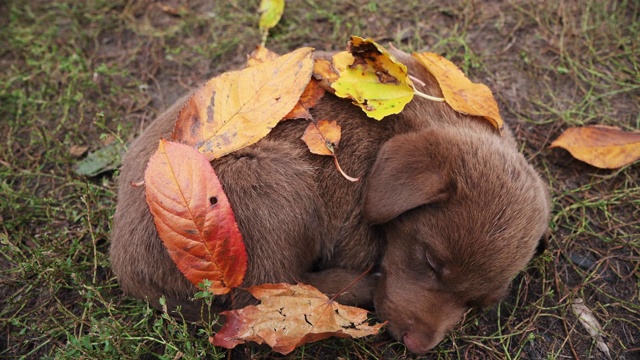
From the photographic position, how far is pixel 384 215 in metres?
3.03

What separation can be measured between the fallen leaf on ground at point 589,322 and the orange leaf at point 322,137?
184cm

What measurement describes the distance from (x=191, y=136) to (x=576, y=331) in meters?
2.62

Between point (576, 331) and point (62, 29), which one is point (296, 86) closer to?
point (576, 331)

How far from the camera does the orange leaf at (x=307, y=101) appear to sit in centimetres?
338

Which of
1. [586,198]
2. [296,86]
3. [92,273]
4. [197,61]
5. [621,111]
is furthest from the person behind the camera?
[197,61]

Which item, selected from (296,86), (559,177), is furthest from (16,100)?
(559,177)

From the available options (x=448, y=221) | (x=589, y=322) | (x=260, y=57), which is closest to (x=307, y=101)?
(x=260, y=57)

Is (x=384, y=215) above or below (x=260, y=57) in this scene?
below

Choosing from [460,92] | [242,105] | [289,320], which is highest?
[242,105]

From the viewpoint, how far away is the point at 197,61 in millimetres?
4953

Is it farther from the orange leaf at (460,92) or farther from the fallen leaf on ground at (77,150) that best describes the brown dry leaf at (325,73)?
the fallen leaf on ground at (77,150)

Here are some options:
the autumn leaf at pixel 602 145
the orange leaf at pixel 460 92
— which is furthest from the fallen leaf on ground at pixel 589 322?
the orange leaf at pixel 460 92

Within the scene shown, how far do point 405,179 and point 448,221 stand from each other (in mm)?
359

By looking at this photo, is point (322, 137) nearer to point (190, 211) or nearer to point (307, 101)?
point (307, 101)
